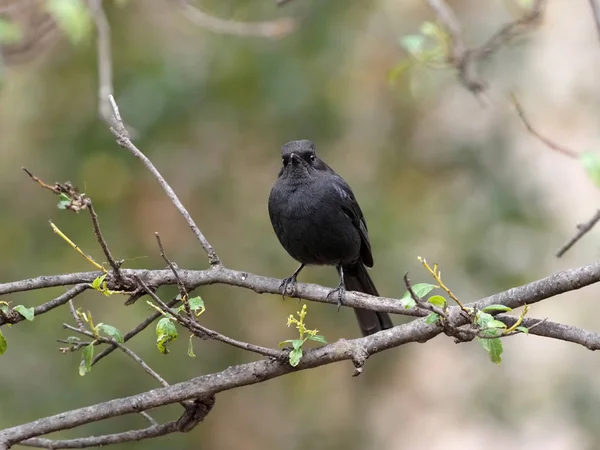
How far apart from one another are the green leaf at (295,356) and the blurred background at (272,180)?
8.91 ft

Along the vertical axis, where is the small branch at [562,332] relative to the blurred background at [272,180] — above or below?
below

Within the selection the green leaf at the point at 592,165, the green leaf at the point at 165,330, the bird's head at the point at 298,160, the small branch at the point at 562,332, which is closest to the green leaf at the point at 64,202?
the green leaf at the point at 165,330

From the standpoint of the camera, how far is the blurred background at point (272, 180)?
553 centimetres

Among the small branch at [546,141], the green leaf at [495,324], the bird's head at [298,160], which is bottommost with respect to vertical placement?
the green leaf at [495,324]

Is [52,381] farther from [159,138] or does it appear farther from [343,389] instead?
[343,389]

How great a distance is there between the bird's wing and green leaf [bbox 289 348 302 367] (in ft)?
6.29

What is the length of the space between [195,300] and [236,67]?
326cm

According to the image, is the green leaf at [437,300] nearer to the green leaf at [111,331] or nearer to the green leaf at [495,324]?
the green leaf at [495,324]

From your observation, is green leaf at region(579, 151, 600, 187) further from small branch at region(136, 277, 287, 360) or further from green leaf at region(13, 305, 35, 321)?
green leaf at region(13, 305, 35, 321)

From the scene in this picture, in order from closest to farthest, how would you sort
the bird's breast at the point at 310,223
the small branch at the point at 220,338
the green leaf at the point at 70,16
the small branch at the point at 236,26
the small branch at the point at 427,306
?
the small branch at the point at 427,306 → the small branch at the point at 220,338 → the green leaf at the point at 70,16 → the bird's breast at the point at 310,223 → the small branch at the point at 236,26

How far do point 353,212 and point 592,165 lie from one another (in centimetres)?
199

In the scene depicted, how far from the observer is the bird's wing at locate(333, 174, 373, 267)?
4.53m

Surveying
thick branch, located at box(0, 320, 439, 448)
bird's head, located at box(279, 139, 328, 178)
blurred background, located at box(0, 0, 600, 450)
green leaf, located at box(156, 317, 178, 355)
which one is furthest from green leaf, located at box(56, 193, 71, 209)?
blurred background, located at box(0, 0, 600, 450)

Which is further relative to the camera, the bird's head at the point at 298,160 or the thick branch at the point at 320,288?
the bird's head at the point at 298,160
